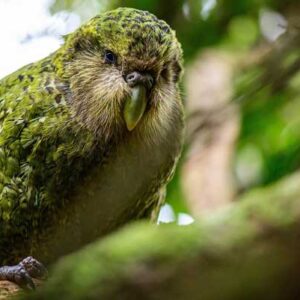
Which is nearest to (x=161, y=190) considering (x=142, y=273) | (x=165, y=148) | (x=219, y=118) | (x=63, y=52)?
(x=165, y=148)

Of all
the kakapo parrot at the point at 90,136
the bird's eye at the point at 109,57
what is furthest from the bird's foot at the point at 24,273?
the bird's eye at the point at 109,57

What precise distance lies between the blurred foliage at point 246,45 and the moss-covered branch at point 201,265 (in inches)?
60.3

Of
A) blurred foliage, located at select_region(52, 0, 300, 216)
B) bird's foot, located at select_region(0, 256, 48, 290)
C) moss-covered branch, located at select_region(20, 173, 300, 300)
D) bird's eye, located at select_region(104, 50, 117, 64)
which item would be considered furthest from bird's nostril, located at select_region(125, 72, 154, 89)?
moss-covered branch, located at select_region(20, 173, 300, 300)

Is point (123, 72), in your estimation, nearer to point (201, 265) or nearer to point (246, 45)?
point (246, 45)

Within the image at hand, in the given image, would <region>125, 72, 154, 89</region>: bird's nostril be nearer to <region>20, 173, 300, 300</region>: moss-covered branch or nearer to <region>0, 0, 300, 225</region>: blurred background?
<region>0, 0, 300, 225</region>: blurred background

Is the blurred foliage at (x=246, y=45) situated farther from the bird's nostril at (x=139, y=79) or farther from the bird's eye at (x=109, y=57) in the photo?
the bird's eye at (x=109, y=57)

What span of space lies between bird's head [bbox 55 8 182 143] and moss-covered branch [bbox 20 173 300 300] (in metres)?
1.59

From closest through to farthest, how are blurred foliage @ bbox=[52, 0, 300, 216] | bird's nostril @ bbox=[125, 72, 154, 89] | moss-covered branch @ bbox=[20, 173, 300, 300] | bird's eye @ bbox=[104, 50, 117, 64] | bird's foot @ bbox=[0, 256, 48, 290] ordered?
moss-covered branch @ bbox=[20, 173, 300, 300] < bird's foot @ bbox=[0, 256, 48, 290] < bird's nostril @ bbox=[125, 72, 154, 89] < bird's eye @ bbox=[104, 50, 117, 64] < blurred foliage @ bbox=[52, 0, 300, 216]

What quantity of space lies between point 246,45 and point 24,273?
5.78ft

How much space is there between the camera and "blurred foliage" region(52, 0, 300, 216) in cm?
272

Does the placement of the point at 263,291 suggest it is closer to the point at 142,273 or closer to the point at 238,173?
the point at 142,273

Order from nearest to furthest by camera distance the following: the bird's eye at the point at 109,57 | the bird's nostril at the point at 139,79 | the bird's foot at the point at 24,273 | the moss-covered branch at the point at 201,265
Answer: the moss-covered branch at the point at 201,265 → the bird's foot at the point at 24,273 → the bird's nostril at the point at 139,79 → the bird's eye at the point at 109,57

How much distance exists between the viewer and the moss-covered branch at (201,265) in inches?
28.1

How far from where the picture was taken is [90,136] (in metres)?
2.54
